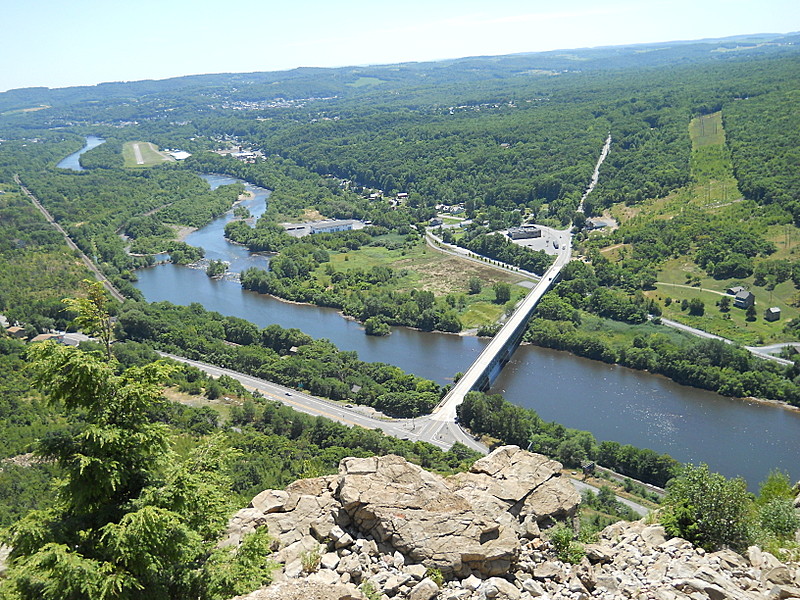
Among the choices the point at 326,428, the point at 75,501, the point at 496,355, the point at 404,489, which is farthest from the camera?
the point at 496,355

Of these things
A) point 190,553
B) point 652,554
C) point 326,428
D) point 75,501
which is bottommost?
point 326,428

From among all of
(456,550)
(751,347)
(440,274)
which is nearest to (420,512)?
(456,550)

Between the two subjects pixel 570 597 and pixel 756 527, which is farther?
pixel 756 527

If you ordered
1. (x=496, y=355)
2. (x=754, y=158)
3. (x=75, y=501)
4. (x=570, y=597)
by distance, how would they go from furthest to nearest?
(x=754, y=158) < (x=496, y=355) < (x=570, y=597) < (x=75, y=501)

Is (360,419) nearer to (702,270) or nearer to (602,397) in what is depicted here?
(602,397)

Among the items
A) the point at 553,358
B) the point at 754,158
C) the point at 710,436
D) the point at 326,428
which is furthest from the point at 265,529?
the point at 754,158

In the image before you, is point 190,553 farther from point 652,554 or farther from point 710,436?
point 710,436

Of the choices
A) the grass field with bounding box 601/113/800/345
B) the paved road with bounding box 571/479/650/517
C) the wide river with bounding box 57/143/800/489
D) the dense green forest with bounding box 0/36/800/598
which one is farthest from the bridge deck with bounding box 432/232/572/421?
the grass field with bounding box 601/113/800/345

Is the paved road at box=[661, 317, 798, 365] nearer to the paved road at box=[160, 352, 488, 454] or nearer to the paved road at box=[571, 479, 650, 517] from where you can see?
the paved road at box=[571, 479, 650, 517]
